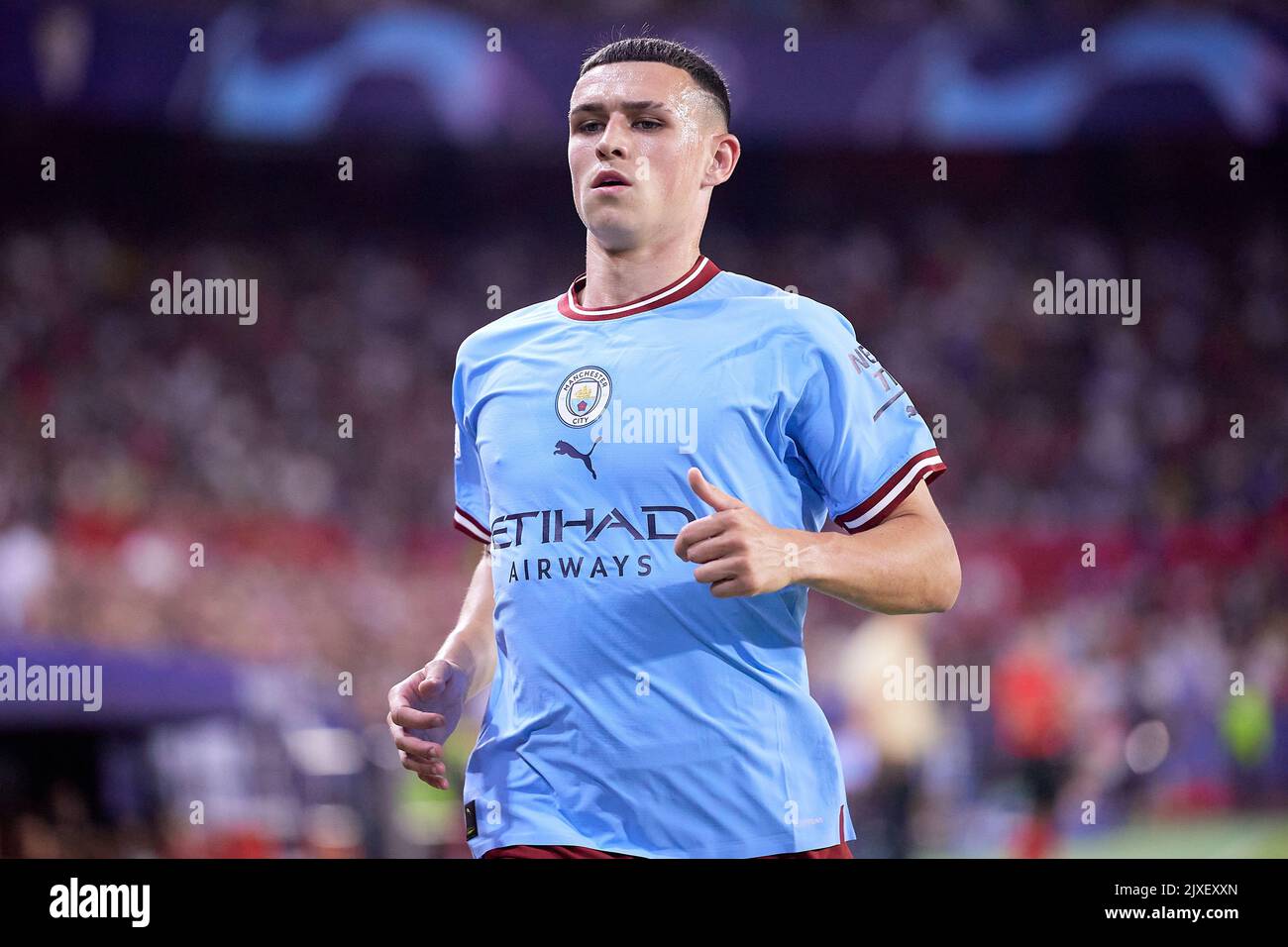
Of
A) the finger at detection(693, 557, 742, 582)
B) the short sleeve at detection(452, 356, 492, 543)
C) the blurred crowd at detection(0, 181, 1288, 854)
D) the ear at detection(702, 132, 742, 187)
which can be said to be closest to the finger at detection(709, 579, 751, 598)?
the finger at detection(693, 557, 742, 582)

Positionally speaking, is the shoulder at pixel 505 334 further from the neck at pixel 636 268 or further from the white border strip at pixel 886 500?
the white border strip at pixel 886 500

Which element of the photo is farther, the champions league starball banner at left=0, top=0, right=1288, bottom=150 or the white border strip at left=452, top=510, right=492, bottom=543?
the champions league starball banner at left=0, top=0, right=1288, bottom=150

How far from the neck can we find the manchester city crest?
184 millimetres

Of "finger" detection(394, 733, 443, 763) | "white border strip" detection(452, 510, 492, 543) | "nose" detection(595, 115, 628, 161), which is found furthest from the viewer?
"white border strip" detection(452, 510, 492, 543)

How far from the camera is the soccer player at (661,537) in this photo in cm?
225

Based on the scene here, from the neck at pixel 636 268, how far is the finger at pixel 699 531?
25.3 inches

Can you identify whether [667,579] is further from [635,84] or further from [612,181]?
[635,84]

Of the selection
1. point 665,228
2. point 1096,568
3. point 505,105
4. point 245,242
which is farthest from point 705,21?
point 665,228

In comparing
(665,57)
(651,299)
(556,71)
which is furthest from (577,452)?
(556,71)

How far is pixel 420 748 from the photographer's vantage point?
2.33m

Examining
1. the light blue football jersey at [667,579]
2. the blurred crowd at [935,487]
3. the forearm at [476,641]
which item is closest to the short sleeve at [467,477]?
the forearm at [476,641]

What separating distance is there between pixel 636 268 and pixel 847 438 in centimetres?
51

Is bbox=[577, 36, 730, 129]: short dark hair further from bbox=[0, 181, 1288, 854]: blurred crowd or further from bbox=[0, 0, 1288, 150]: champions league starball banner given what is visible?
bbox=[0, 0, 1288, 150]: champions league starball banner

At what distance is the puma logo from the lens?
233 centimetres
